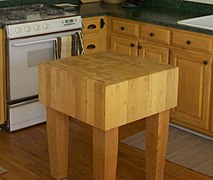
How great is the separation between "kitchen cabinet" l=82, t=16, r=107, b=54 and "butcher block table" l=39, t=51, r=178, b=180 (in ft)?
4.16

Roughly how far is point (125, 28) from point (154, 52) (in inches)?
16.4

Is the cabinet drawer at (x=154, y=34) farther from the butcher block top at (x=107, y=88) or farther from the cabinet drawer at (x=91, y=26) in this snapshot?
the butcher block top at (x=107, y=88)

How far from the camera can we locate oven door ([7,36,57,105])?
14.0 ft

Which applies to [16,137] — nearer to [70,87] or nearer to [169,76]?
[70,87]

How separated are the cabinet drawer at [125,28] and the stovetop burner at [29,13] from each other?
41 centimetres

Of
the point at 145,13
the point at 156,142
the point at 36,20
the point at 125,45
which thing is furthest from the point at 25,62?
the point at 156,142

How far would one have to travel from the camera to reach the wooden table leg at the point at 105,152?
305cm

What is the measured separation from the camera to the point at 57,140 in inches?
136

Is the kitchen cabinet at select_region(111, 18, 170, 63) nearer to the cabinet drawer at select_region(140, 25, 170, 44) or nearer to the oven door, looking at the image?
the cabinet drawer at select_region(140, 25, 170, 44)

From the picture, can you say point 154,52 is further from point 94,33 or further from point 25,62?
point 25,62

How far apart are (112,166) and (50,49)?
1.69 metres

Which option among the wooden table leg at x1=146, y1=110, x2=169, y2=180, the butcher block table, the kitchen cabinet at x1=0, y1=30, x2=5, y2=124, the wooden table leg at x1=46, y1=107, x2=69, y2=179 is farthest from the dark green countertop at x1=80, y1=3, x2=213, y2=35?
the wooden table leg at x1=46, y1=107, x2=69, y2=179

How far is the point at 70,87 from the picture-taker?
3166mm

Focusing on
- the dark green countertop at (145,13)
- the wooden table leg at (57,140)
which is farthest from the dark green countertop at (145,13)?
the wooden table leg at (57,140)
